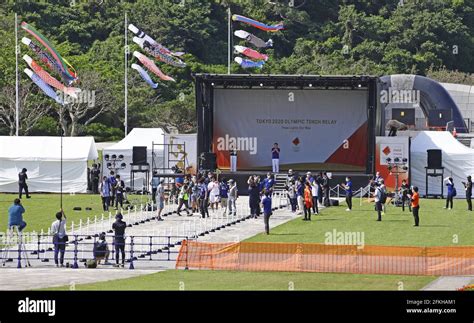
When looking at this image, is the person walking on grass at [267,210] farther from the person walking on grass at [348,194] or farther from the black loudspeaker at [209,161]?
the black loudspeaker at [209,161]

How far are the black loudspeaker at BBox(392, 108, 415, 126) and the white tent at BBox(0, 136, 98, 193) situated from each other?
62.5ft

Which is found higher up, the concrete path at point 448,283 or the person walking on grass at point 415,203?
the person walking on grass at point 415,203

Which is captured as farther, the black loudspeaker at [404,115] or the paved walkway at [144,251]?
the black loudspeaker at [404,115]

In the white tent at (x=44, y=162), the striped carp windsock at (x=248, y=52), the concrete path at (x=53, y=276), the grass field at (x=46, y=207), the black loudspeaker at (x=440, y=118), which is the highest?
the striped carp windsock at (x=248, y=52)

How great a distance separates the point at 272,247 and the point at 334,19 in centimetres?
8376

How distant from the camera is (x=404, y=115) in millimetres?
75562

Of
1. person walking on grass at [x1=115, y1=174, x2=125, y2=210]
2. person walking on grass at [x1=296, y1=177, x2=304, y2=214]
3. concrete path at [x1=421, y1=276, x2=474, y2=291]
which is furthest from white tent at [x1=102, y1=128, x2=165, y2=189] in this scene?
concrete path at [x1=421, y1=276, x2=474, y2=291]

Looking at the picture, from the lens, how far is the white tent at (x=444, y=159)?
2459 inches

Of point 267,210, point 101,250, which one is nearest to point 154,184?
point 267,210

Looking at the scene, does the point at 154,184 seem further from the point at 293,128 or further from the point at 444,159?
the point at 444,159

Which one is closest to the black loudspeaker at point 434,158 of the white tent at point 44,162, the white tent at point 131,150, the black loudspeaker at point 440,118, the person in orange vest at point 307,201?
the white tent at point 131,150

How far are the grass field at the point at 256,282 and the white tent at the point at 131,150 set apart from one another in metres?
29.0

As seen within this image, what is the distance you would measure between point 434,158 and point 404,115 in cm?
1386

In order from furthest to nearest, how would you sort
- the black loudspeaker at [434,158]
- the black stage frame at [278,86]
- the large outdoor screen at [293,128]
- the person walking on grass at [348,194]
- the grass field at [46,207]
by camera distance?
the large outdoor screen at [293,128]
the black stage frame at [278,86]
the black loudspeaker at [434,158]
the person walking on grass at [348,194]
the grass field at [46,207]
